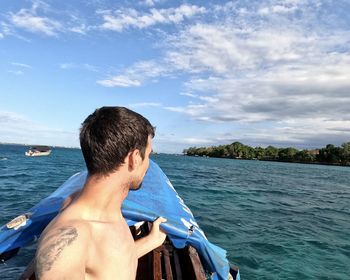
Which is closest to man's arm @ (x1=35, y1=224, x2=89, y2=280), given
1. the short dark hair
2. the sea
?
the short dark hair

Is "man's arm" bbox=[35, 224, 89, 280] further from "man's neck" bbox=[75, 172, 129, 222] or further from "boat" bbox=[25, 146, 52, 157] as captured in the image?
"boat" bbox=[25, 146, 52, 157]

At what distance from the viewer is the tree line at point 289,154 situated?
127m

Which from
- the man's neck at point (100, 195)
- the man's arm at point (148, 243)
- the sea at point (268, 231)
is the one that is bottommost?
the sea at point (268, 231)

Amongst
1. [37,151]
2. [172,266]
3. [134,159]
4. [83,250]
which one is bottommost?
[172,266]

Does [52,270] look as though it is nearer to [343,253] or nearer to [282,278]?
[282,278]

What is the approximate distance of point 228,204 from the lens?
59.9 feet

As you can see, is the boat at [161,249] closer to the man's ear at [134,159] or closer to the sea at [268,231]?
the man's ear at [134,159]

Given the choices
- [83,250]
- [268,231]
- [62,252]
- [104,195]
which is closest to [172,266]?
[104,195]

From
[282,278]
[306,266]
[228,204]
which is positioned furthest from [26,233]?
[228,204]

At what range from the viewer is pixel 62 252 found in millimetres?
1723

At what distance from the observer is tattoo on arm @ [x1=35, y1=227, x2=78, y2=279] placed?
1.70 metres

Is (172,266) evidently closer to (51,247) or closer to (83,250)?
(83,250)

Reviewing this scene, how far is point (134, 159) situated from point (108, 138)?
0.75 feet

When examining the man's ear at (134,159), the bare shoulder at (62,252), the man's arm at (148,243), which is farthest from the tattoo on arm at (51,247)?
the man's arm at (148,243)
